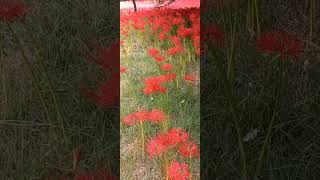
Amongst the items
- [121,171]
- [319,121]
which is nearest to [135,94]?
[121,171]

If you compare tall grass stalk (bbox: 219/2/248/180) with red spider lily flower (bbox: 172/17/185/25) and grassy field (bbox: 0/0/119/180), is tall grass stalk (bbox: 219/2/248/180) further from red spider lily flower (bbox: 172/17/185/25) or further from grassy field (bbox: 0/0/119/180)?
grassy field (bbox: 0/0/119/180)

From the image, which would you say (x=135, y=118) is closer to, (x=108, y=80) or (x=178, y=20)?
(x=108, y=80)

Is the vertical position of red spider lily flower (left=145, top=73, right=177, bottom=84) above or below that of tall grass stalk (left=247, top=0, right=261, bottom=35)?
below

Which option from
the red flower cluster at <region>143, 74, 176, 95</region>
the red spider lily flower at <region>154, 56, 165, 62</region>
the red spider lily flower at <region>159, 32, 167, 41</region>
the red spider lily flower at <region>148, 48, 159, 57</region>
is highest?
the red spider lily flower at <region>159, 32, 167, 41</region>

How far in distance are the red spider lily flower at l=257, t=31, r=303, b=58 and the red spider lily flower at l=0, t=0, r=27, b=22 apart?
2.05ft

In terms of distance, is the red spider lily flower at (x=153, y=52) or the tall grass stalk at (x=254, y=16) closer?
the tall grass stalk at (x=254, y=16)

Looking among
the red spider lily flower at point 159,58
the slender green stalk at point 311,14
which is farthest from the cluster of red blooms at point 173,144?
the slender green stalk at point 311,14

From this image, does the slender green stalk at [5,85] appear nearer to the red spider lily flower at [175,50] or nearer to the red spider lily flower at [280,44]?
the red spider lily flower at [175,50]

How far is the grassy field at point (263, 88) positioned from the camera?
1.09 meters

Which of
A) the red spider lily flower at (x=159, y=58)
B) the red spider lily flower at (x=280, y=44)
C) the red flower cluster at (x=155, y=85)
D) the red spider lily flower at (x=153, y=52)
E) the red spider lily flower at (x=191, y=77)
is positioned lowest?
the red flower cluster at (x=155, y=85)

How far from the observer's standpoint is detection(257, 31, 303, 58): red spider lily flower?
3.57 ft

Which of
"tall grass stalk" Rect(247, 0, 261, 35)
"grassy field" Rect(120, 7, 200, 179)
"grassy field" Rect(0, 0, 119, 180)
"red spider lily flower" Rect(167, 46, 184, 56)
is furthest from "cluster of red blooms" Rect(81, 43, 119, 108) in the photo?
"tall grass stalk" Rect(247, 0, 261, 35)

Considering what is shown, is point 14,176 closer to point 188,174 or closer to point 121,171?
point 121,171

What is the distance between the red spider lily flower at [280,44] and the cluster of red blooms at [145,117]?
0.35 meters
